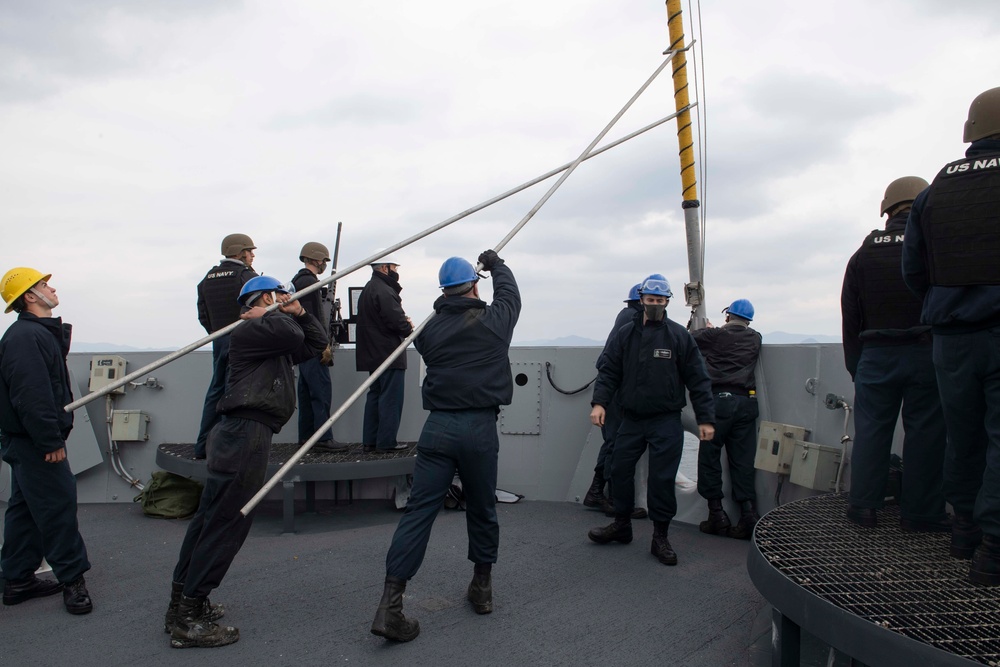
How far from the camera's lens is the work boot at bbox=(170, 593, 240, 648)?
11.4 ft

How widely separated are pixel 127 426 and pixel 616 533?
4721mm

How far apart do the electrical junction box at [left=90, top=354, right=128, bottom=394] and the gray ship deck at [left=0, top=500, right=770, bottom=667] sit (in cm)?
158

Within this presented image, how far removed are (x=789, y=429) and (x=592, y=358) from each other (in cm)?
198

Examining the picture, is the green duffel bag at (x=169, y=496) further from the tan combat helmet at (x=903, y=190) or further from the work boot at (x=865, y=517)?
the tan combat helmet at (x=903, y=190)

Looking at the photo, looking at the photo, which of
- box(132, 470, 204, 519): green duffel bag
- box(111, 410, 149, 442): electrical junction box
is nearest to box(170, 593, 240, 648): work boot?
box(132, 470, 204, 519): green duffel bag

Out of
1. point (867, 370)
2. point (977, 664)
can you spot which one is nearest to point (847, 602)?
point (977, 664)

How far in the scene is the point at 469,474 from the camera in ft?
12.7

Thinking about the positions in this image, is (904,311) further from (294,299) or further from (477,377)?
(294,299)

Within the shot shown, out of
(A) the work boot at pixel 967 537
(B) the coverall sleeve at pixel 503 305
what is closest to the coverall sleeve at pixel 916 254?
(A) the work boot at pixel 967 537

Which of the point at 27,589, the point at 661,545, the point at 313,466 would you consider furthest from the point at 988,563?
the point at 27,589

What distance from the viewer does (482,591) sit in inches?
154

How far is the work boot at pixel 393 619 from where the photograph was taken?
346 cm

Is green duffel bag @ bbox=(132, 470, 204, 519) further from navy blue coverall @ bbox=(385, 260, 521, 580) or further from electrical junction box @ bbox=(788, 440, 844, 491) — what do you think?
electrical junction box @ bbox=(788, 440, 844, 491)

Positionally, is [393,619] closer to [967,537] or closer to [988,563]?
[988,563]
